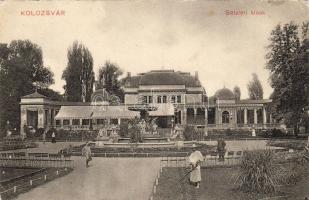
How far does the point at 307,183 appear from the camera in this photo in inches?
408

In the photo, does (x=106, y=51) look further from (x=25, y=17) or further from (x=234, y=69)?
(x=234, y=69)

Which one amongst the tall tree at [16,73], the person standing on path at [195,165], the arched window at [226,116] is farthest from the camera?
the arched window at [226,116]

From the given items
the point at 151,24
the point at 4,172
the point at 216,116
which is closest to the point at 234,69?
the point at 151,24

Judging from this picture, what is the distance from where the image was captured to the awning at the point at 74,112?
36594 millimetres

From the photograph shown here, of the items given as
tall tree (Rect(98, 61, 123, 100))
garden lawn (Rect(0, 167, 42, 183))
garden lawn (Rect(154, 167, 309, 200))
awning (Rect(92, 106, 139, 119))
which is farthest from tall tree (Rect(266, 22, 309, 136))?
tall tree (Rect(98, 61, 123, 100))

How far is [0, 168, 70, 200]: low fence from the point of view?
9.47m

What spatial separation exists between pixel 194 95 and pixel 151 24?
34.3 m

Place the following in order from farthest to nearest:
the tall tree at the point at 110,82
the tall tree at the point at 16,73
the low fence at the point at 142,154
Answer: the tall tree at the point at 110,82 < the tall tree at the point at 16,73 < the low fence at the point at 142,154

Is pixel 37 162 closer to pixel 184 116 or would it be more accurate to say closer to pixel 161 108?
pixel 161 108

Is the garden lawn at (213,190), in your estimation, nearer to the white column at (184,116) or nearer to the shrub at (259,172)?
the shrub at (259,172)

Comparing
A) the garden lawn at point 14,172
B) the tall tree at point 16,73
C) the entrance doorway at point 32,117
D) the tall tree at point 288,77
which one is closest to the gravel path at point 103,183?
the garden lawn at point 14,172

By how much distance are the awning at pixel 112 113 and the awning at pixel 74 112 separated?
1.03 m

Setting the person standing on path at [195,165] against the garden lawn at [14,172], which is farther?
the garden lawn at [14,172]

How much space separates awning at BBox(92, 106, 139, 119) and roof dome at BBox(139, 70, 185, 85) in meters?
6.55
